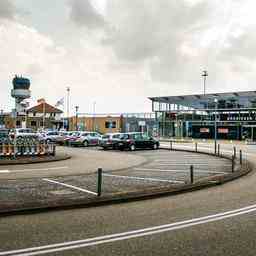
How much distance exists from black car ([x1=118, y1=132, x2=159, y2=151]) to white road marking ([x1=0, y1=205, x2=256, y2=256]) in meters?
27.1

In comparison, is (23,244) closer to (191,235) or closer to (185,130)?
(191,235)

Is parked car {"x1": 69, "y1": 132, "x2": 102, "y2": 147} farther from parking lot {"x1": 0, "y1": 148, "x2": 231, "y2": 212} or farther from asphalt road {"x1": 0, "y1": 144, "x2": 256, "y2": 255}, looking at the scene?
asphalt road {"x1": 0, "y1": 144, "x2": 256, "y2": 255}

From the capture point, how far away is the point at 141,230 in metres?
8.03

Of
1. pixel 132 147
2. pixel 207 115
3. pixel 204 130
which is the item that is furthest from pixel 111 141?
pixel 207 115

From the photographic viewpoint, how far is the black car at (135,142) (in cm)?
3700

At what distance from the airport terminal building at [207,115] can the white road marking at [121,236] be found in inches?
2161

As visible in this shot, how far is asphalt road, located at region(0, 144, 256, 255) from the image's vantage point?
6734mm

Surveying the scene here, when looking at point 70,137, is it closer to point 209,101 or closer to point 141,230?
point 209,101

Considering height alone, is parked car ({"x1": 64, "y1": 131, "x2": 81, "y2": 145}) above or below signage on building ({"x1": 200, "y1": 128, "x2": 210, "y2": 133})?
below

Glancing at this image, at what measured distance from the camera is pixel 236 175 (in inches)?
688

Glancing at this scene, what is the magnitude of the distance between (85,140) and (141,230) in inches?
1443

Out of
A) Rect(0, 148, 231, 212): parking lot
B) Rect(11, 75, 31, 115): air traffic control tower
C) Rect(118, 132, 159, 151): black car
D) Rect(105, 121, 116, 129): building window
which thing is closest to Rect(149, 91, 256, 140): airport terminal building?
Rect(105, 121, 116, 129): building window

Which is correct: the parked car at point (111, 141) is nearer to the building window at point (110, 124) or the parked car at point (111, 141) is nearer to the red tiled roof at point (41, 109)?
the building window at point (110, 124)

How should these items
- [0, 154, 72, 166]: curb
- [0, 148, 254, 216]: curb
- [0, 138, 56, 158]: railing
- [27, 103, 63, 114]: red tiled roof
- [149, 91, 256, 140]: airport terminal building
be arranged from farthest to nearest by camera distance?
[27, 103, 63, 114]: red tiled roof < [149, 91, 256, 140]: airport terminal building < [0, 138, 56, 158]: railing < [0, 154, 72, 166]: curb < [0, 148, 254, 216]: curb
